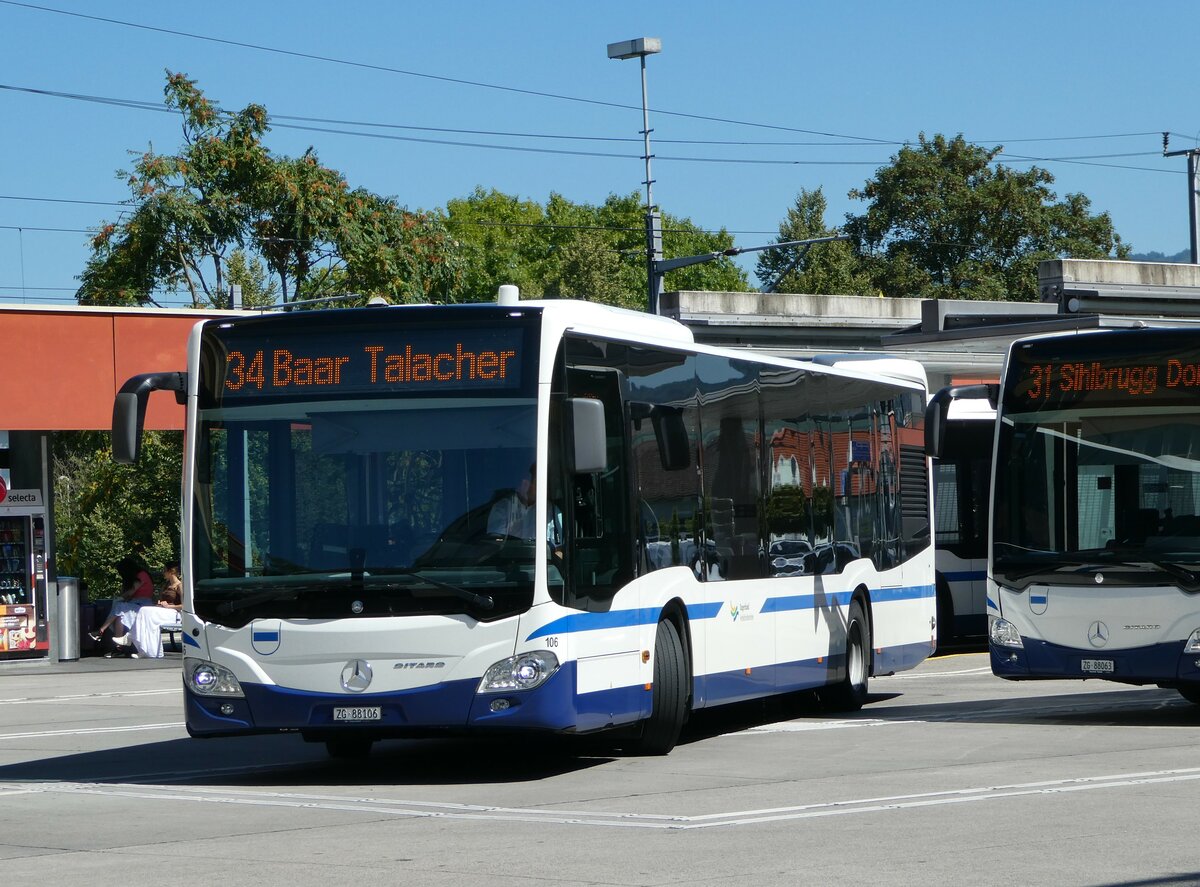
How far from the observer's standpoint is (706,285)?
103750 millimetres

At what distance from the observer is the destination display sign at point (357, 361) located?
12.1 m

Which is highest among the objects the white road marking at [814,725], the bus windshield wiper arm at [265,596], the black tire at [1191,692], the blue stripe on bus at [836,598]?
the bus windshield wiper arm at [265,596]

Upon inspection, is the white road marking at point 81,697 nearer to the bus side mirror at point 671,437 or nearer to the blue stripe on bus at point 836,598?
the blue stripe on bus at point 836,598

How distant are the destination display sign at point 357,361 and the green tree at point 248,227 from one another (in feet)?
109

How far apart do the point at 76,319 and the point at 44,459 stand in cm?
231

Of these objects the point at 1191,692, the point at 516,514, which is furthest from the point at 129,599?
the point at 516,514

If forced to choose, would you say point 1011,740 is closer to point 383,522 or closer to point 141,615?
point 383,522

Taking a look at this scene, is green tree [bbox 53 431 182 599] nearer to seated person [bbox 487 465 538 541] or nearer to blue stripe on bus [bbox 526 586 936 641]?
blue stripe on bus [bbox 526 586 936 641]

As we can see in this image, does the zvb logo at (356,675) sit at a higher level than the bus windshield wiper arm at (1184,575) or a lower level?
lower

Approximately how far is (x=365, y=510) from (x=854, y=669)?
7.11 m

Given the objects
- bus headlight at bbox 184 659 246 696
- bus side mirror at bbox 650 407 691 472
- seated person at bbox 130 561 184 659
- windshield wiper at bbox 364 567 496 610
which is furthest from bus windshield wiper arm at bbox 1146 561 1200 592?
seated person at bbox 130 561 184 659

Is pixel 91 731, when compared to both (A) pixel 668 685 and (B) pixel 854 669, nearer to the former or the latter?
(A) pixel 668 685

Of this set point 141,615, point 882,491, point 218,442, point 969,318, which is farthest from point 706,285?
point 218,442

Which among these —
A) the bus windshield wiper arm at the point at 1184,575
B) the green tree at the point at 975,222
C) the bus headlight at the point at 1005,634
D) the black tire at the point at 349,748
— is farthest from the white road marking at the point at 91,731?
the green tree at the point at 975,222
